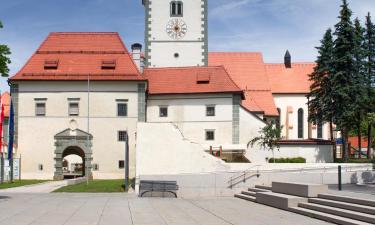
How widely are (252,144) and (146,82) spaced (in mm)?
10277

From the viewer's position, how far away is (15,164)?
42719 mm

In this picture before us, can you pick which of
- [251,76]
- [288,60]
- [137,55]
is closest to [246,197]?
[137,55]

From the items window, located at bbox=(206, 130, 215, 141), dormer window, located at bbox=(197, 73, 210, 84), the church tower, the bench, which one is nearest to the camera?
the bench

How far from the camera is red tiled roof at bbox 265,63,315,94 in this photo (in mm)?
65250

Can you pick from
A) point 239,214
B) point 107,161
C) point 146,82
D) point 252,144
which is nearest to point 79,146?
point 107,161

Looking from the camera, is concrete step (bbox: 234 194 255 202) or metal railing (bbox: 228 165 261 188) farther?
metal railing (bbox: 228 165 261 188)

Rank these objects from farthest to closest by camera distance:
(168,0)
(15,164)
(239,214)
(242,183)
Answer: (168,0)
(15,164)
(242,183)
(239,214)

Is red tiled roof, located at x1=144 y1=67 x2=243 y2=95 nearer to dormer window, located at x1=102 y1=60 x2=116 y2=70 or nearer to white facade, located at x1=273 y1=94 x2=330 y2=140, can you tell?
dormer window, located at x1=102 y1=60 x2=116 y2=70

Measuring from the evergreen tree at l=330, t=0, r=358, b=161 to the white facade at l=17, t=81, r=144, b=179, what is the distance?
16.9 metres

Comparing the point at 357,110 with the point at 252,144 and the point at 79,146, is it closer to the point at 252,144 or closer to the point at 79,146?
the point at 252,144

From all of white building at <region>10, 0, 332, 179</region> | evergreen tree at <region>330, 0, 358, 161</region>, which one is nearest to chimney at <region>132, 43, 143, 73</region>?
white building at <region>10, 0, 332, 179</region>

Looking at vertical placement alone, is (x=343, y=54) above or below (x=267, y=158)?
above

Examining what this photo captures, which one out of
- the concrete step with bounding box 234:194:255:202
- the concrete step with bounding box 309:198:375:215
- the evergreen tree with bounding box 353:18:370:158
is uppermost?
the evergreen tree with bounding box 353:18:370:158

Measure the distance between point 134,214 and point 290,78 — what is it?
50.7 meters
